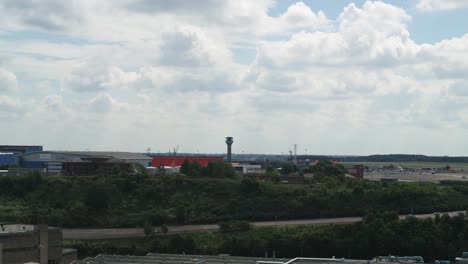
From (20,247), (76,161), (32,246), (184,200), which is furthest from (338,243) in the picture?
(76,161)

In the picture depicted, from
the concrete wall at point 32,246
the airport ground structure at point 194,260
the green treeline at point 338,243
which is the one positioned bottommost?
the green treeline at point 338,243

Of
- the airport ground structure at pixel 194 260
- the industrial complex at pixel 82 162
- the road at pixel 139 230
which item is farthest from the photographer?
the industrial complex at pixel 82 162

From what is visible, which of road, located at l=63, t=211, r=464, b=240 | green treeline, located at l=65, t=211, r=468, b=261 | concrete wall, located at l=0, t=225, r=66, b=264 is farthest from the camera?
road, located at l=63, t=211, r=464, b=240

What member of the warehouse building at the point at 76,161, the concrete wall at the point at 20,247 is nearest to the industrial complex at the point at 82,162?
the warehouse building at the point at 76,161

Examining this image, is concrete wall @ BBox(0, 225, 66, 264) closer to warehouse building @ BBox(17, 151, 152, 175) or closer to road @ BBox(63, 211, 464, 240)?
road @ BBox(63, 211, 464, 240)

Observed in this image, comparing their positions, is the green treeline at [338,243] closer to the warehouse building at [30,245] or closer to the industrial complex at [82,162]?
the warehouse building at [30,245]

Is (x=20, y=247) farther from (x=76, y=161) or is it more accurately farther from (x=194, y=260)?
(x=76, y=161)

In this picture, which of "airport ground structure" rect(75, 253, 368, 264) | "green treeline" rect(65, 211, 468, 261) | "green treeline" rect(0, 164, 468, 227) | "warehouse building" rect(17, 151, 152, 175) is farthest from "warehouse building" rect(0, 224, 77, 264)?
"warehouse building" rect(17, 151, 152, 175)
